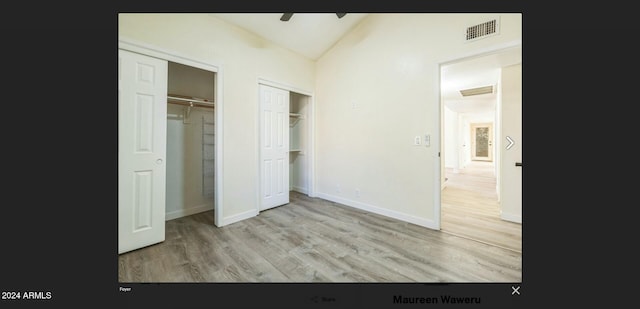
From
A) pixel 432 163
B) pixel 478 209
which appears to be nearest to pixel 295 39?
pixel 432 163

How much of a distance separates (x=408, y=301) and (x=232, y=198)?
6.81 feet

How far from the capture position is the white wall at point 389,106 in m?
2.29

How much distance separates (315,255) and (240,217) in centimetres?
125

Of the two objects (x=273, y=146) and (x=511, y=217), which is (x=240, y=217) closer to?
(x=273, y=146)

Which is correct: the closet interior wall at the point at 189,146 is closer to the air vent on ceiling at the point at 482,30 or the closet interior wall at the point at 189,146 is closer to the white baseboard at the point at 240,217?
the white baseboard at the point at 240,217

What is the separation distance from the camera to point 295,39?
9.88ft

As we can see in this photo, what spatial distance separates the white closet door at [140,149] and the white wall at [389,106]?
7.36ft

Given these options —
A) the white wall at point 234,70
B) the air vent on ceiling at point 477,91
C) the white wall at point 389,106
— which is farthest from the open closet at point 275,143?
the air vent on ceiling at point 477,91

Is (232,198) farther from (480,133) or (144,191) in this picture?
(480,133)

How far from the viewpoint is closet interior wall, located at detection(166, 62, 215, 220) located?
8.82 feet

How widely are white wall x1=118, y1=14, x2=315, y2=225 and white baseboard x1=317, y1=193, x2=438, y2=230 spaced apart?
126 cm

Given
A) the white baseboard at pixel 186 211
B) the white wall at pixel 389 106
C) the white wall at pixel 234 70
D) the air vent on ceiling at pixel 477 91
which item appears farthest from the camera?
the air vent on ceiling at pixel 477 91

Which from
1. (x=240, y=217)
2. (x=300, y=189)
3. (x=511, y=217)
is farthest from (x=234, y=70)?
(x=511, y=217)

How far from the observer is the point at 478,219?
2.65 metres
